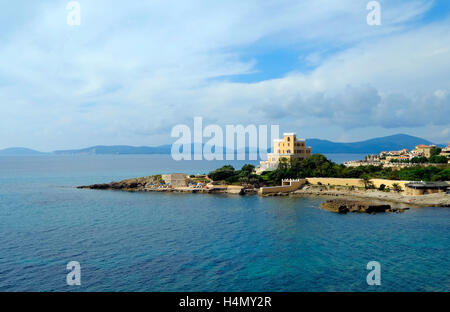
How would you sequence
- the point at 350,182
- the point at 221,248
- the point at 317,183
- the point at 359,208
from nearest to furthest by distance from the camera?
1. the point at 221,248
2. the point at 359,208
3. the point at 350,182
4. the point at 317,183

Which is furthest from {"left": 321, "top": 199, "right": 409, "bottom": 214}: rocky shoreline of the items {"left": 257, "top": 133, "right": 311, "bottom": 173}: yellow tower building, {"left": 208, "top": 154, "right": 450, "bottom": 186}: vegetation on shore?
{"left": 257, "top": 133, "right": 311, "bottom": 173}: yellow tower building

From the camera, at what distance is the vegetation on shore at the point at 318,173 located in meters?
54.3

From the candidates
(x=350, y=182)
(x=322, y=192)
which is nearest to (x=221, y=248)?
(x=322, y=192)

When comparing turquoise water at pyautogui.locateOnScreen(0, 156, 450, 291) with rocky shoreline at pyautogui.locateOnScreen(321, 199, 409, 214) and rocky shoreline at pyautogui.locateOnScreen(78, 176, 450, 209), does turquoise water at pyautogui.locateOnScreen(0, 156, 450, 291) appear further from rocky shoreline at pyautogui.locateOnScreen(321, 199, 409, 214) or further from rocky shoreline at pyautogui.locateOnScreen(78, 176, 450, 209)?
rocky shoreline at pyautogui.locateOnScreen(78, 176, 450, 209)

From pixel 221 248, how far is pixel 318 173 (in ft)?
131

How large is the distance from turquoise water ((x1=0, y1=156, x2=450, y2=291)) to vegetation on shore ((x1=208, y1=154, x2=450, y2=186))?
15.4 metres

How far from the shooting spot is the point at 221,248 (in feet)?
82.2

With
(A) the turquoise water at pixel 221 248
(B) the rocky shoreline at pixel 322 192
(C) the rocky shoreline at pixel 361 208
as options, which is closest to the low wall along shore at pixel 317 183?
(B) the rocky shoreline at pixel 322 192

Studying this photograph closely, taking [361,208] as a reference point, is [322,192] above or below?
above

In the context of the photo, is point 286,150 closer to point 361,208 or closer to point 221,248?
point 361,208

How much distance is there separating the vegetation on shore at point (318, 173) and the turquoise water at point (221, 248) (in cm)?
1543

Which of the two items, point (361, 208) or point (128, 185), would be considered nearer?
point (361, 208)

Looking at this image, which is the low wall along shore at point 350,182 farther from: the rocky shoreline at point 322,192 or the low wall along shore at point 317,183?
the rocky shoreline at point 322,192

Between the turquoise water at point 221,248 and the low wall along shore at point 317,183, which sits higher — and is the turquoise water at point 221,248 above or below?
below
